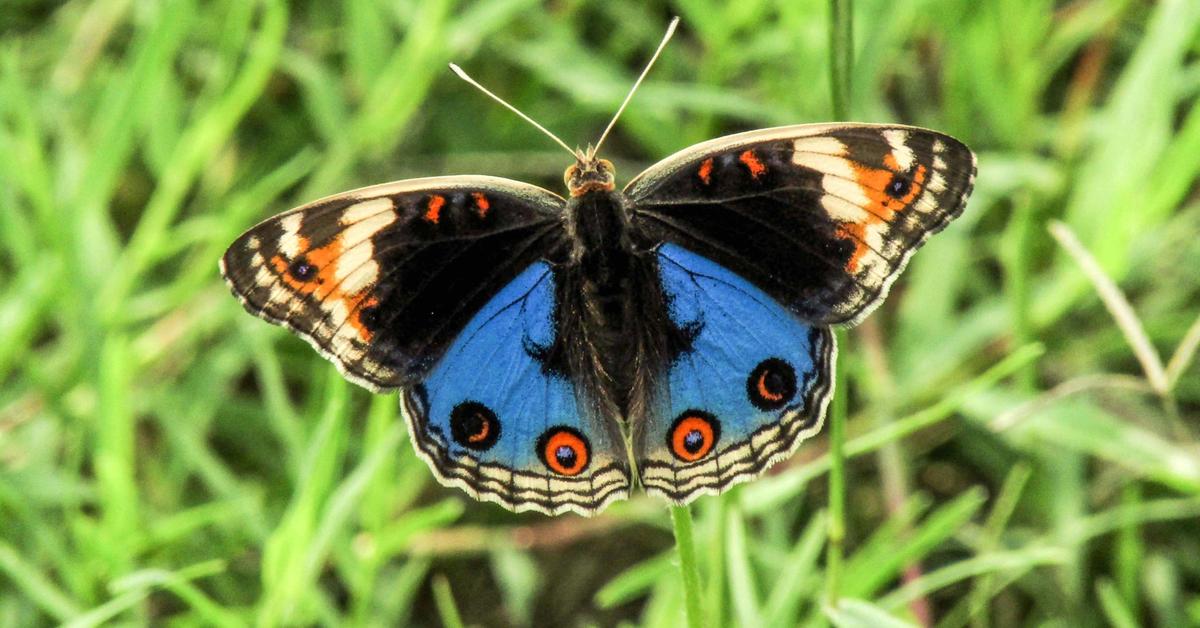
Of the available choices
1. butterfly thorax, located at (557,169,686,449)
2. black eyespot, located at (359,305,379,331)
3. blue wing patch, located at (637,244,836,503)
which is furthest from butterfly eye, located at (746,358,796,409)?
black eyespot, located at (359,305,379,331)

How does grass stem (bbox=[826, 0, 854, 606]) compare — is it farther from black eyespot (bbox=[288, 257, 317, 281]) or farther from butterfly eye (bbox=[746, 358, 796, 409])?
black eyespot (bbox=[288, 257, 317, 281])

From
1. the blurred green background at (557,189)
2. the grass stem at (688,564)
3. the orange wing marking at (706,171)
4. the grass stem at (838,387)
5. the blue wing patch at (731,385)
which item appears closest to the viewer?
the grass stem at (688,564)

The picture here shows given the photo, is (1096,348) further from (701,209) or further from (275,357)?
(275,357)

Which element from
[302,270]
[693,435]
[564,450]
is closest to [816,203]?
[693,435]

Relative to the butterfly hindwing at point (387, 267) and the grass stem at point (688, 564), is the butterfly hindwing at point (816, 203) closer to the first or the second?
the butterfly hindwing at point (387, 267)

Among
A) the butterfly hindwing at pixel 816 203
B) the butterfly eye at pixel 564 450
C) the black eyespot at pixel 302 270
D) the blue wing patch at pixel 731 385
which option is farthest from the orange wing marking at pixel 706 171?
the black eyespot at pixel 302 270

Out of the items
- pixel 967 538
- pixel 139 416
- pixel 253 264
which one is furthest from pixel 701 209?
pixel 139 416
